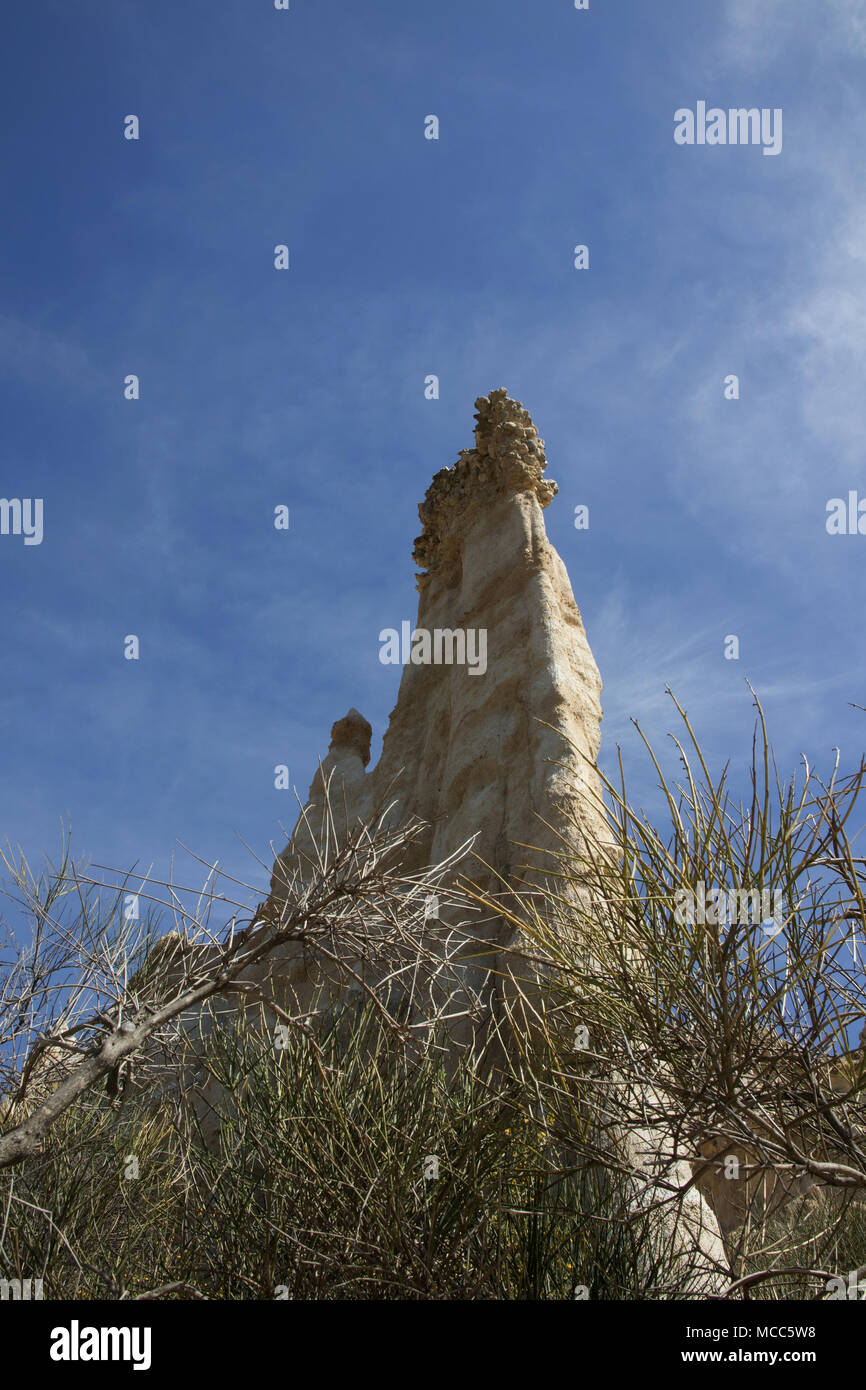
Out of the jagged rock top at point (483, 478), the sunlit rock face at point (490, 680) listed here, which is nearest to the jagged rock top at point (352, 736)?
the sunlit rock face at point (490, 680)

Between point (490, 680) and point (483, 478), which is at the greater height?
point (483, 478)

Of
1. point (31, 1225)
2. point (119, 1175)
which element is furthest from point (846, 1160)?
point (119, 1175)

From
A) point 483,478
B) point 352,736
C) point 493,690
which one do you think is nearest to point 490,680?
point 493,690

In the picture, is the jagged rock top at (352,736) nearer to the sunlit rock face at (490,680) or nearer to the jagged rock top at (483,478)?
the sunlit rock face at (490,680)

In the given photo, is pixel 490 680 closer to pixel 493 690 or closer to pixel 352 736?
pixel 493 690

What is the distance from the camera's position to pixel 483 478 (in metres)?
14.8

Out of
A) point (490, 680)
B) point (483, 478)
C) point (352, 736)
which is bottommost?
point (490, 680)

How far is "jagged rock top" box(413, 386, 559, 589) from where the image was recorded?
46.5ft

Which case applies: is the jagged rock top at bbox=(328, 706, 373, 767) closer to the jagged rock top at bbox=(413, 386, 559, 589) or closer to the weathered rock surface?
the weathered rock surface

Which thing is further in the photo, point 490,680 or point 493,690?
point 490,680

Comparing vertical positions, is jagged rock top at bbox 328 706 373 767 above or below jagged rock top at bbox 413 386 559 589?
below

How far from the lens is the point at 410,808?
12.7m

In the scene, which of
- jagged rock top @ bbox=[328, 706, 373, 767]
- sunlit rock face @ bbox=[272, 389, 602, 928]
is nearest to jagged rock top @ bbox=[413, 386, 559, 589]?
sunlit rock face @ bbox=[272, 389, 602, 928]
